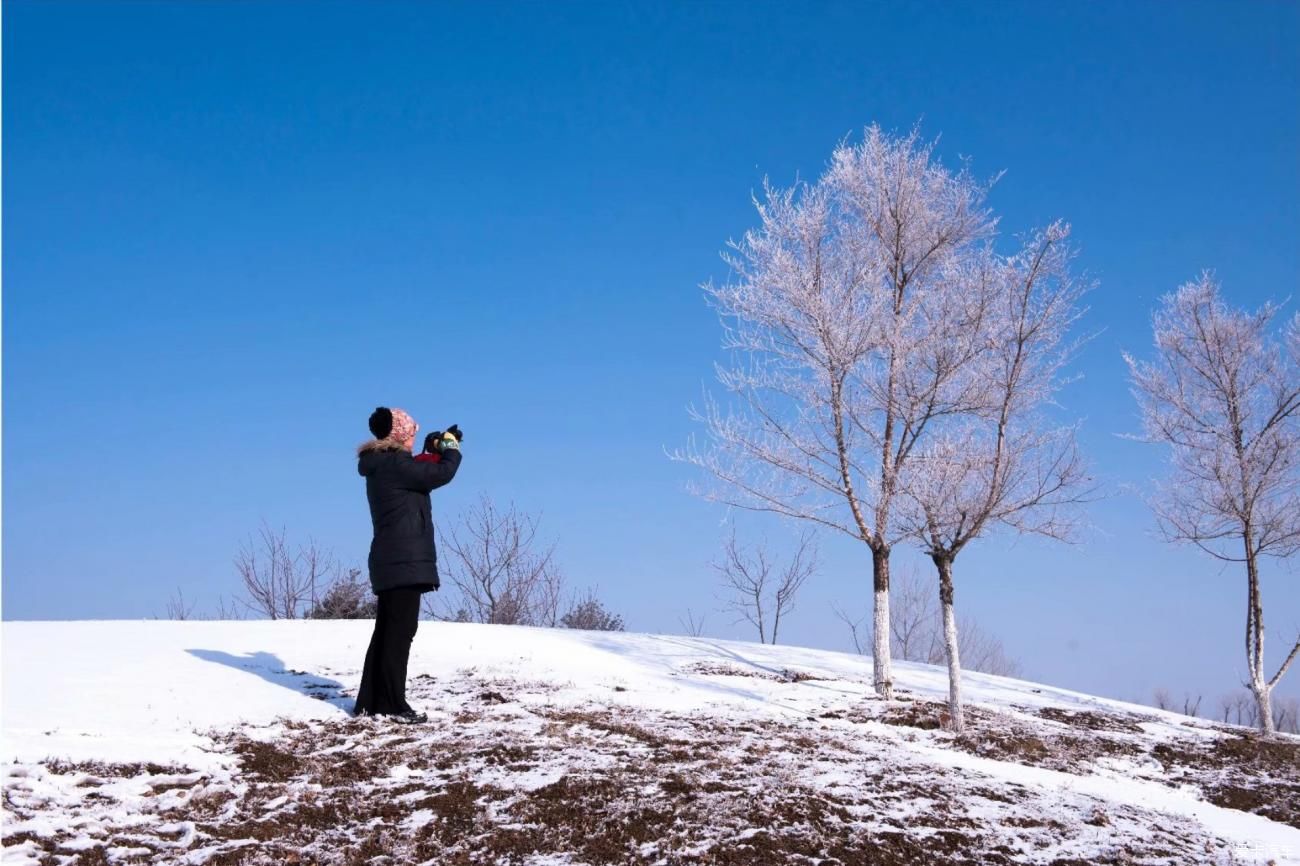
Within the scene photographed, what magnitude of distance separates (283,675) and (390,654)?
10.2 ft

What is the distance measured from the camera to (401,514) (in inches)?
378

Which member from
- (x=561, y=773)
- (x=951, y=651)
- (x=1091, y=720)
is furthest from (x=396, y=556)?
(x=1091, y=720)

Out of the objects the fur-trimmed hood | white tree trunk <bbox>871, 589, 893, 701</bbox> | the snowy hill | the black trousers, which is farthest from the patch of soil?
the fur-trimmed hood

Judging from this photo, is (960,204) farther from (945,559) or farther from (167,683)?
(167,683)

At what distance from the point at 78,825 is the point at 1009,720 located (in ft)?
35.6

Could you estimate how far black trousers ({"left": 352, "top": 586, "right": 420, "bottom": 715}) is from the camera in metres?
9.50

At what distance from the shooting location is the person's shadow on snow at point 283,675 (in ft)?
35.1

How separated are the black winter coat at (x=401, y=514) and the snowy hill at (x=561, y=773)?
1355 mm

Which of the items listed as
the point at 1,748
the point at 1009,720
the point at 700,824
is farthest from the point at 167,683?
the point at 1009,720

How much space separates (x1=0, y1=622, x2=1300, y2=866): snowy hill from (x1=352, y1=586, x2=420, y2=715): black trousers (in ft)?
1.07

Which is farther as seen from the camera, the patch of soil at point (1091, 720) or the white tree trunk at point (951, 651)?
the patch of soil at point (1091, 720)

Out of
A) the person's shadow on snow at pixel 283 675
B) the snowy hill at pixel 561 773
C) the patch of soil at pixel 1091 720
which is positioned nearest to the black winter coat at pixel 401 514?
the snowy hill at pixel 561 773

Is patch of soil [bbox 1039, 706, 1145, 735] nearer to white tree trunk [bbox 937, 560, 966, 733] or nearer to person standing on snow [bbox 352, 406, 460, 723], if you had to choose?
white tree trunk [bbox 937, 560, 966, 733]

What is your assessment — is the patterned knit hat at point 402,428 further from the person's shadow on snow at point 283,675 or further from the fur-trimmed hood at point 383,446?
the person's shadow on snow at point 283,675
